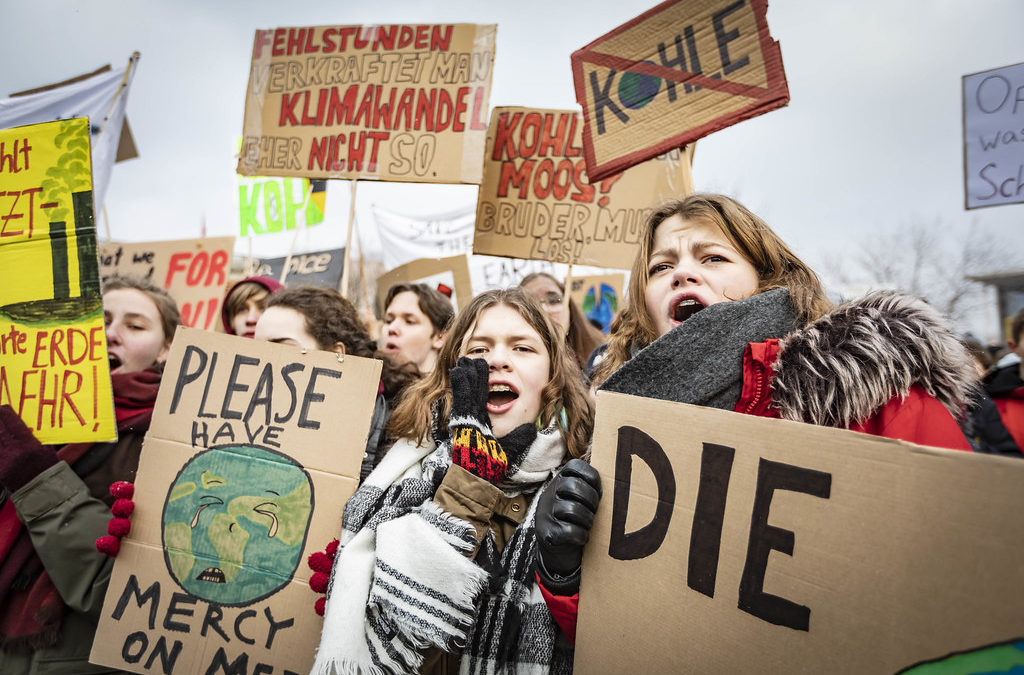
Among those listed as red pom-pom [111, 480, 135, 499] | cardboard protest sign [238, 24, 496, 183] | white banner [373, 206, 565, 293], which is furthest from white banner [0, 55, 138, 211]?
red pom-pom [111, 480, 135, 499]

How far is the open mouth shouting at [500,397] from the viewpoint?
1.74 meters

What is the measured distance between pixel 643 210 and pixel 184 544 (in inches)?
112

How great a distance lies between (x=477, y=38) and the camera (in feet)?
11.4

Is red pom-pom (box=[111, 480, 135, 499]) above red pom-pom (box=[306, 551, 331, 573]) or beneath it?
above

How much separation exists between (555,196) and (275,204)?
353cm

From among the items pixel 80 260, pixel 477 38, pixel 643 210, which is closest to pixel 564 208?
pixel 643 210

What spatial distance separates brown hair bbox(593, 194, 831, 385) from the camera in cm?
145

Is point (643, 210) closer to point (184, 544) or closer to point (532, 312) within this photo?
point (532, 312)

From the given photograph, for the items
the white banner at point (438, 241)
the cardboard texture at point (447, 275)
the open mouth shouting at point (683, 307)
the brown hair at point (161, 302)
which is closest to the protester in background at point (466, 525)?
the open mouth shouting at point (683, 307)

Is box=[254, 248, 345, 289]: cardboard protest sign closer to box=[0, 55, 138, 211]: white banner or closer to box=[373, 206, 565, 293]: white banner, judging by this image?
box=[373, 206, 565, 293]: white banner

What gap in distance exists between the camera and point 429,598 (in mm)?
1383

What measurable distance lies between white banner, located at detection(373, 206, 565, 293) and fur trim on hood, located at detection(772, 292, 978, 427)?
4.29 metres

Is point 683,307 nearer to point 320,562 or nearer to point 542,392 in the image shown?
point 542,392

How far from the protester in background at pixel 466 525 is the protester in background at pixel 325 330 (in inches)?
19.4
